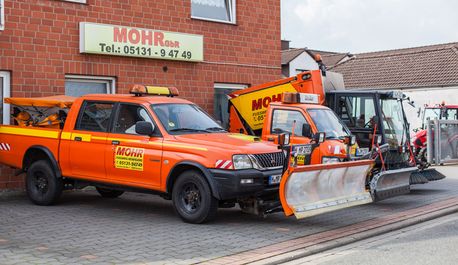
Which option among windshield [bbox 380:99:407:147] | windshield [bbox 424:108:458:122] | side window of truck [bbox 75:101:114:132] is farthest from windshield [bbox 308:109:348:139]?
windshield [bbox 424:108:458:122]

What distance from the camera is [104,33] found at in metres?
14.1

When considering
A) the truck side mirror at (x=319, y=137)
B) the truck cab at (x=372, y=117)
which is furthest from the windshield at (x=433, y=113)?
the truck side mirror at (x=319, y=137)

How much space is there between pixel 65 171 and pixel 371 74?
104 ft

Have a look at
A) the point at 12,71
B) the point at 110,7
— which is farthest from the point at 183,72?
the point at 12,71

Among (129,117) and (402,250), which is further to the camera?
(129,117)

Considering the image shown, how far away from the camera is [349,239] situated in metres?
8.68

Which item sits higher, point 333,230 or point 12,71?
point 12,71

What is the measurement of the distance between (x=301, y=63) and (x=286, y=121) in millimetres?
33723

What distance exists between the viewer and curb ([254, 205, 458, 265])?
7.47m

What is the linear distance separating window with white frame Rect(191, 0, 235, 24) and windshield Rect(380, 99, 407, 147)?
5004 millimetres

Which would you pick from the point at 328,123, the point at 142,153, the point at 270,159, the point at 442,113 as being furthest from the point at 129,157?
the point at 442,113

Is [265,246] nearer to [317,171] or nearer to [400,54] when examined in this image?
[317,171]

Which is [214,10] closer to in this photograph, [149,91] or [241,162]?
[149,91]

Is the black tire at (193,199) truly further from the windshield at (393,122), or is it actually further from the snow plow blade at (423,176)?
the windshield at (393,122)
